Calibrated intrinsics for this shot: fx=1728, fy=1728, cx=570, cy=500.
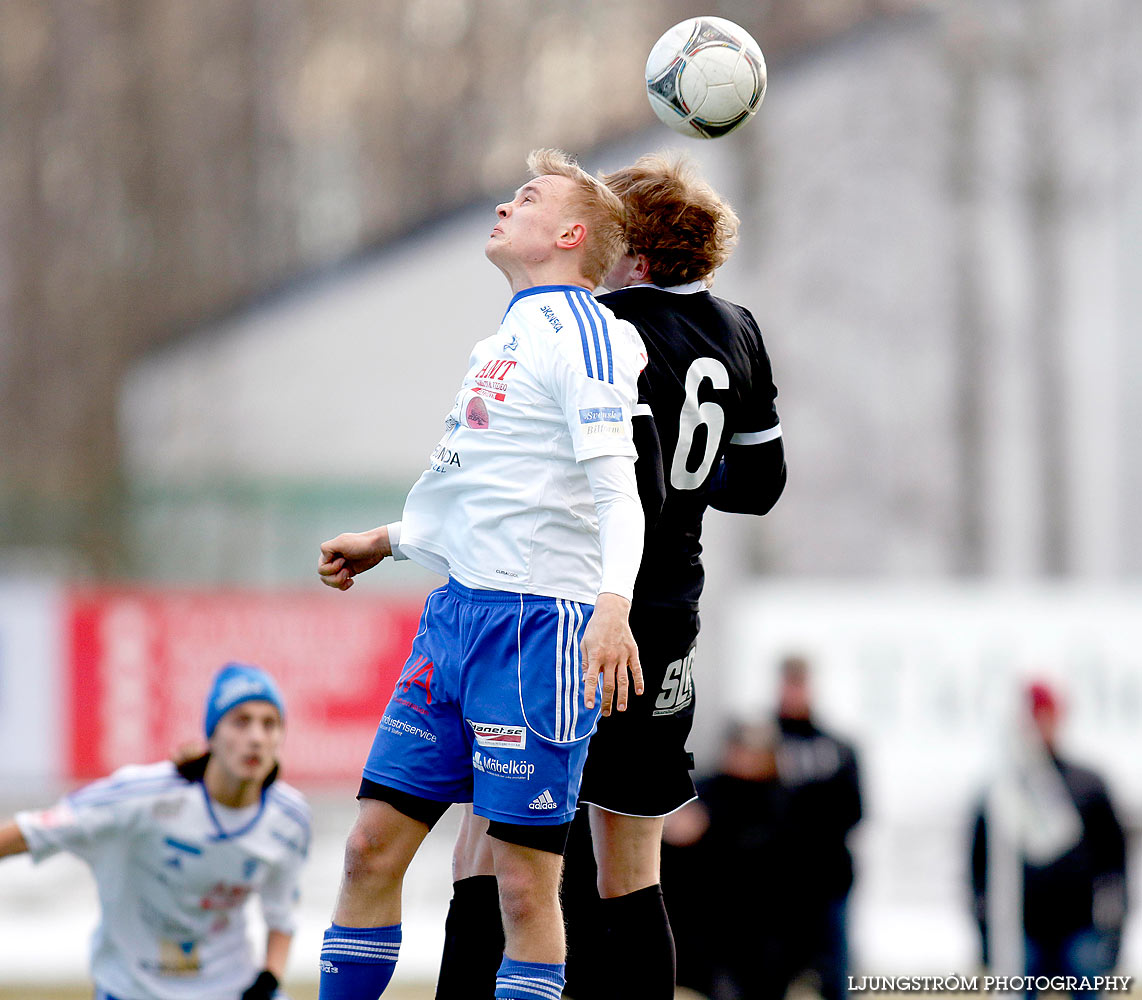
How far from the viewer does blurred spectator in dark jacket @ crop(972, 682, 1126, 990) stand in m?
9.26

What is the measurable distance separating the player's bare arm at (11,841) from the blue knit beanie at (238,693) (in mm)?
898

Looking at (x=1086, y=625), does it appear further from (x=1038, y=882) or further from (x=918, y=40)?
(x=918, y=40)

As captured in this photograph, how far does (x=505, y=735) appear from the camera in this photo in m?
3.84

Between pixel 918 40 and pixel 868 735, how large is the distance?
45.0 ft

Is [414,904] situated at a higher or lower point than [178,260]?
lower

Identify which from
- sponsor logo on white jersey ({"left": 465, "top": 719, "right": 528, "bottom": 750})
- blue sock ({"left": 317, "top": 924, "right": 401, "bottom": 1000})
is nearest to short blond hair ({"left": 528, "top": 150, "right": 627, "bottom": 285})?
sponsor logo on white jersey ({"left": 465, "top": 719, "right": 528, "bottom": 750})

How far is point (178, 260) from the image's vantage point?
26.8 m

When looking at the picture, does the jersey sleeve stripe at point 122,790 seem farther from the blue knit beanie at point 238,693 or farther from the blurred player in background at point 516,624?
the blurred player in background at point 516,624

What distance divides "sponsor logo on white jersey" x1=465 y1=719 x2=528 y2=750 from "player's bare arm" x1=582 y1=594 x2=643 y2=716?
304 millimetres

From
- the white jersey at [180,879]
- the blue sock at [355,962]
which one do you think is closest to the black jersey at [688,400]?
the blue sock at [355,962]

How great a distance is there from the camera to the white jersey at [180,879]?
5879 mm

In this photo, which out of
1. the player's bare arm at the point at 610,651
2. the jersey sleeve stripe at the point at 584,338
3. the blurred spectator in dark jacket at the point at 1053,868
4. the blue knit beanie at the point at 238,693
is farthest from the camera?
the blurred spectator in dark jacket at the point at 1053,868

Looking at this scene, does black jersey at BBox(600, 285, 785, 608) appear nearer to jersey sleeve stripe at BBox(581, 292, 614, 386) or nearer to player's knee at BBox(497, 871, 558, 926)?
jersey sleeve stripe at BBox(581, 292, 614, 386)

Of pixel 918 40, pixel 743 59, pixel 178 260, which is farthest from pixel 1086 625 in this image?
pixel 178 260
